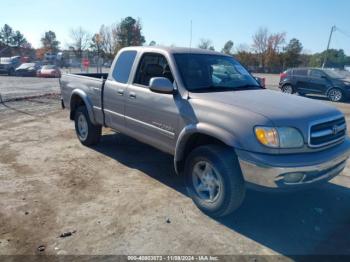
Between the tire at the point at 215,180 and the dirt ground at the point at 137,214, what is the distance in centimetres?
19

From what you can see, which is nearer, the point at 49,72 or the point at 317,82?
the point at 317,82

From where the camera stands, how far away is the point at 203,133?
381 centimetres

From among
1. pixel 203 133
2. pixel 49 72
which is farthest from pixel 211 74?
pixel 49 72

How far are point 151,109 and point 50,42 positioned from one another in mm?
100020

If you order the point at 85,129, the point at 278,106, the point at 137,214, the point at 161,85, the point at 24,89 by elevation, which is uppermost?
the point at 161,85

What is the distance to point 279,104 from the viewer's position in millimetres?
3826

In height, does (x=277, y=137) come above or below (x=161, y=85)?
below

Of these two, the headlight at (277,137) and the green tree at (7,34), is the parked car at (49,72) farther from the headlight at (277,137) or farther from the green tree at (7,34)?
the green tree at (7,34)

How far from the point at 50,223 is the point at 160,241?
128cm

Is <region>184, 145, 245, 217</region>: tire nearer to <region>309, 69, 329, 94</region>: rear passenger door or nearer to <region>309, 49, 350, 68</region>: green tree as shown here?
<region>309, 69, 329, 94</region>: rear passenger door

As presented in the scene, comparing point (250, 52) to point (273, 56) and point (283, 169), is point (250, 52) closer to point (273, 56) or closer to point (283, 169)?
point (273, 56)

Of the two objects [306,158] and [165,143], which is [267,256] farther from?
[165,143]

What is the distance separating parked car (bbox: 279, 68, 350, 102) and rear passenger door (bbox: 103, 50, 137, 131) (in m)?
13.5

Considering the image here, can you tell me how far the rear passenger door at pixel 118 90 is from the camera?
526cm
